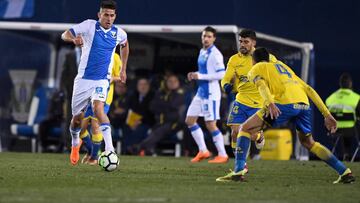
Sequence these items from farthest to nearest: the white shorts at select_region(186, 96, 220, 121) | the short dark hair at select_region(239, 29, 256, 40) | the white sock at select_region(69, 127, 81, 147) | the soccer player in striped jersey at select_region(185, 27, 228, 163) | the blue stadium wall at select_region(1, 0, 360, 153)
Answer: the blue stadium wall at select_region(1, 0, 360, 153)
the white shorts at select_region(186, 96, 220, 121)
the soccer player in striped jersey at select_region(185, 27, 228, 163)
the white sock at select_region(69, 127, 81, 147)
the short dark hair at select_region(239, 29, 256, 40)

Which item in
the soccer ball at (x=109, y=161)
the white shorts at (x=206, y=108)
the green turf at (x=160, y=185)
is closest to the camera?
the green turf at (x=160, y=185)

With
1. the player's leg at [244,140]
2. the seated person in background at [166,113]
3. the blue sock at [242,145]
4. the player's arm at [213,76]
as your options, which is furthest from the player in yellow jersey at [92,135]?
the seated person in background at [166,113]

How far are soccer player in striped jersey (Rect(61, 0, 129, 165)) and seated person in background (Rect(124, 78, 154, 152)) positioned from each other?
7841 mm

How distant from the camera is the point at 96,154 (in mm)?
15344

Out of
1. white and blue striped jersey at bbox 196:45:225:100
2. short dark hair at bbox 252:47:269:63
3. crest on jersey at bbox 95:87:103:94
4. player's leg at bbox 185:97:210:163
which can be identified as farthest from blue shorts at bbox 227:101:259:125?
short dark hair at bbox 252:47:269:63

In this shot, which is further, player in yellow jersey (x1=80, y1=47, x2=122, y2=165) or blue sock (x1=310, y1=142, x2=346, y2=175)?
player in yellow jersey (x1=80, y1=47, x2=122, y2=165)

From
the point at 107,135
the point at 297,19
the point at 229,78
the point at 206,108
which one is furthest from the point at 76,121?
the point at 297,19

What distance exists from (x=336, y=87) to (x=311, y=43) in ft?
3.66

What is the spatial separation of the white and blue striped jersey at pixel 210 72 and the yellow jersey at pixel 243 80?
2.41 metres

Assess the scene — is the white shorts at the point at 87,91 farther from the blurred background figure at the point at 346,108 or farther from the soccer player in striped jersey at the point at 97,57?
the blurred background figure at the point at 346,108

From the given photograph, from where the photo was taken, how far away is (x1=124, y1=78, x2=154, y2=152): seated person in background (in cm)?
2194

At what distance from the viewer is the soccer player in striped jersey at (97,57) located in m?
13.6

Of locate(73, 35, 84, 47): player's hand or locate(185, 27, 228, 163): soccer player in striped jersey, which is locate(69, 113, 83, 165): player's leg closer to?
locate(73, 35, 84, 47): player's hand

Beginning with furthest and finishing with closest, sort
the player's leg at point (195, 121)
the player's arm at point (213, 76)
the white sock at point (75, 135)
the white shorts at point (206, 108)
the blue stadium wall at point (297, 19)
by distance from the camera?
1. the blue stadium wall at point (297, 19)
2. the player's leg at point (195, 121)
3. the white shorts at point (206, 108)
4. the player's arm at point (213, 76)
5. the white sock at point (75, 135)
